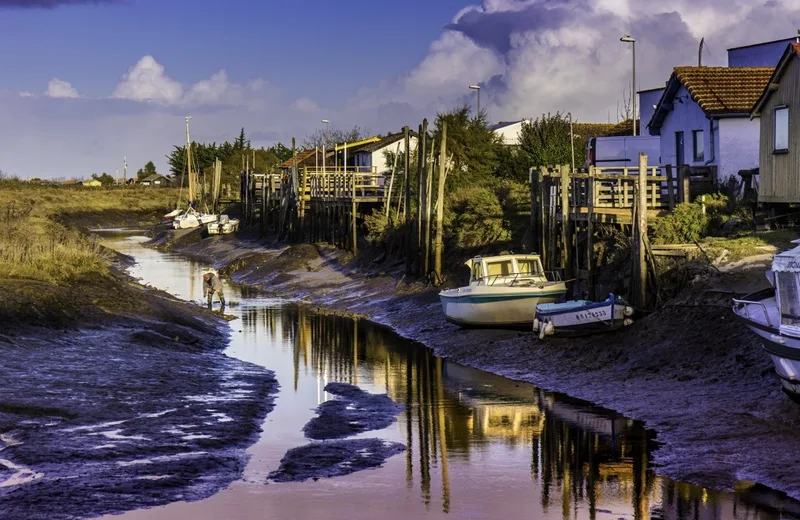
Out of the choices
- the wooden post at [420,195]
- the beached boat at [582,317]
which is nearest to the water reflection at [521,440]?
the beached boat at [582,317]

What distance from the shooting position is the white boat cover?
48.5 feet

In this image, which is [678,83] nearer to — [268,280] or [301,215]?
[268,280]

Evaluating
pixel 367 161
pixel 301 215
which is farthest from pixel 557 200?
pixel 367 161

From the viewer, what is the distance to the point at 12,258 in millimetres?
28719

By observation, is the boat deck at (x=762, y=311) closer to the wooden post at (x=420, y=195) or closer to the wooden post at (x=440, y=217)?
the wooden post at (x=440, y=217)

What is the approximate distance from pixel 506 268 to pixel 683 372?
8.10 m

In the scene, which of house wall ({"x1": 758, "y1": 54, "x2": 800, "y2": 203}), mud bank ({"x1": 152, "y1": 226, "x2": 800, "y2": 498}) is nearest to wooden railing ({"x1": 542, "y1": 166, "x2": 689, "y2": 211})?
house wall ({"x1": 758, "y1": 54, "x2": 800, "y2": 203})

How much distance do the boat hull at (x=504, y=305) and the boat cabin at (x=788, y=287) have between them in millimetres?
11327

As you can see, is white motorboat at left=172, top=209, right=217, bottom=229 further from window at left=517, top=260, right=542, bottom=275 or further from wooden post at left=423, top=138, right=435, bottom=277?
window at left=517, top=260, right=542, bottom=275

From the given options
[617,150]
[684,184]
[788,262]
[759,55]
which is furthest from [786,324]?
[759,55]

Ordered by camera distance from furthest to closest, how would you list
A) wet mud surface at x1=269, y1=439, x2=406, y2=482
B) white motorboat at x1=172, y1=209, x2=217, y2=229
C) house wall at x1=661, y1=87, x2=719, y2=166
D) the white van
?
white motorboat at x1=172, y1=209, x2=217, y2=229 < the white van < house wall at x1=661, y1=87, x2=719, y2=166 < wet mud surface at x1=269, y1=439, x2=406, y2=482

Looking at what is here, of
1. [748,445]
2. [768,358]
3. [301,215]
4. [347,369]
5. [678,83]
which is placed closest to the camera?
[748,445]

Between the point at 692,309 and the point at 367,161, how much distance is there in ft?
200

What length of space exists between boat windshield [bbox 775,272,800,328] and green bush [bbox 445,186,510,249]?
74.5 ft
